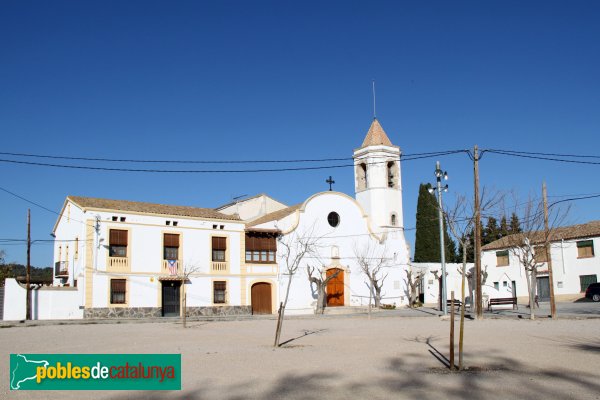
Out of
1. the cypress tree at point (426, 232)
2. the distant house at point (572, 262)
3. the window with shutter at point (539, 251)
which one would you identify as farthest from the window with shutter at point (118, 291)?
the cypress tree at point (426, 232)

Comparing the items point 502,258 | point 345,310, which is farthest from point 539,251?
point 502,258

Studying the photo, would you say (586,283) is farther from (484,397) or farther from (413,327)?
(484,397)

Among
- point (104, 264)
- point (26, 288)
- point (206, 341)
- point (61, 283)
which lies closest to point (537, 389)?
point (206, 341)

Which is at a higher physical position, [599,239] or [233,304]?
[599,239]

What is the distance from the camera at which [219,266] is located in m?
38.3

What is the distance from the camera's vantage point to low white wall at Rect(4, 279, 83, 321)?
110 feet

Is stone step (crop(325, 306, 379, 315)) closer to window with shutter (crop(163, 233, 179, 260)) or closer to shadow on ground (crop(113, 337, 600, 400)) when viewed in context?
window with shutter (crop(163, 233, 179, 260))

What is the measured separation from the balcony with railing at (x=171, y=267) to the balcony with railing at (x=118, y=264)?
2195mm

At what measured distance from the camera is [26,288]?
33906 mm

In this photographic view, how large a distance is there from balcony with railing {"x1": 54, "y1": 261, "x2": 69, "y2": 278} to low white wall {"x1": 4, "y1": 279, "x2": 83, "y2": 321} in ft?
9.89

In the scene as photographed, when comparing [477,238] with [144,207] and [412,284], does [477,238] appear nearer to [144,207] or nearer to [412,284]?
[412,284]

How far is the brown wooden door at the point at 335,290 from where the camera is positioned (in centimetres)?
4241

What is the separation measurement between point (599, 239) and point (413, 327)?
2790 centimetres

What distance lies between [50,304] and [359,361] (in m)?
25.6
